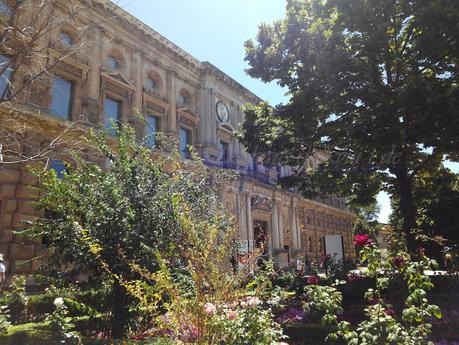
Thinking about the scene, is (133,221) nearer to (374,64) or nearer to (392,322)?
(392,322)

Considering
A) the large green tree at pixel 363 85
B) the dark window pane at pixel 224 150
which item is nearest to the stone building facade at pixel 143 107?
the dark window pane at pixel 224 150

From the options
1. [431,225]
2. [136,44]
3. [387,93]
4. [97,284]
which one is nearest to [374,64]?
[387,93]

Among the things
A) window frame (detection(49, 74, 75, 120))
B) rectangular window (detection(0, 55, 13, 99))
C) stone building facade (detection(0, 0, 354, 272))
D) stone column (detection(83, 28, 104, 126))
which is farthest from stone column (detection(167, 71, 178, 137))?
rectangular window (detection(0, 55, 13, 99))

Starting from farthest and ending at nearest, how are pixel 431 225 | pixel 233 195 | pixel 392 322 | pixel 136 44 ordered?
pixel 233 195 < pixel 136 44 < pixel 431 225 < pixel 392 322

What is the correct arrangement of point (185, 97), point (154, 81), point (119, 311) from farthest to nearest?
point (185, 97)
point (154, 81)
point (119, 311)

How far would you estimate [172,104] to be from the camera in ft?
75.4

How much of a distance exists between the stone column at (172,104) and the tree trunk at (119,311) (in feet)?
50.6

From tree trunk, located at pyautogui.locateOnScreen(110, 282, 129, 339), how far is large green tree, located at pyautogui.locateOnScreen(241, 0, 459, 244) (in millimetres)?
7202

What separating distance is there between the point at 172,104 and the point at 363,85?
1401 cm

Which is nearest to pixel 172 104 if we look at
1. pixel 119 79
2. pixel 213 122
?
pixel 213 122

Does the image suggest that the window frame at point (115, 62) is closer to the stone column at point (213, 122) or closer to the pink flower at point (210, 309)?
the stone column at point (213, 122)

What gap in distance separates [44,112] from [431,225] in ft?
60.6

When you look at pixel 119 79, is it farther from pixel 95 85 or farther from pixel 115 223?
pixel 115 223

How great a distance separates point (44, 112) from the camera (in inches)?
608
